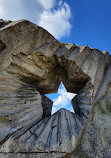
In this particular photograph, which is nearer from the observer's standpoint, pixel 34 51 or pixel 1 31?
pixel 1 31

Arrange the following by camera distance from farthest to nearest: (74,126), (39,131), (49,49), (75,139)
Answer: (49,49), (74,126), (39,131), (75,139)

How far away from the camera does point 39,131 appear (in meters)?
1.71

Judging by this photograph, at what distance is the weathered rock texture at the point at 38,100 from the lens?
1434 millimetres

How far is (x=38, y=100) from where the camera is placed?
2.42m

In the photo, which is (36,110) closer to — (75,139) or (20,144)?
(20,144)

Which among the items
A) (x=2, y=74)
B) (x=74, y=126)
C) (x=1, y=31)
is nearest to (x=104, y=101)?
(x=74, y=126)

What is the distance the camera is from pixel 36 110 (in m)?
2.17

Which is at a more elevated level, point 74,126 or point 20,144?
point 74,126

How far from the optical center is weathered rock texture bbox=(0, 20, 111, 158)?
1.43 metres

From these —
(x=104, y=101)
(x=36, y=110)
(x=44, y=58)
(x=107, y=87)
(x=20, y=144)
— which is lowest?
(x=20, y=144)

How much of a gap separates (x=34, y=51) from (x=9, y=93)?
107 centimetres

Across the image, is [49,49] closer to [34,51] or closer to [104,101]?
[34,51]

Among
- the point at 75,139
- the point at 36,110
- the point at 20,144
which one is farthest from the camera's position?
the point at 36,110

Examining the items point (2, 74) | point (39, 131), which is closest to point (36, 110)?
point (39, 131)
